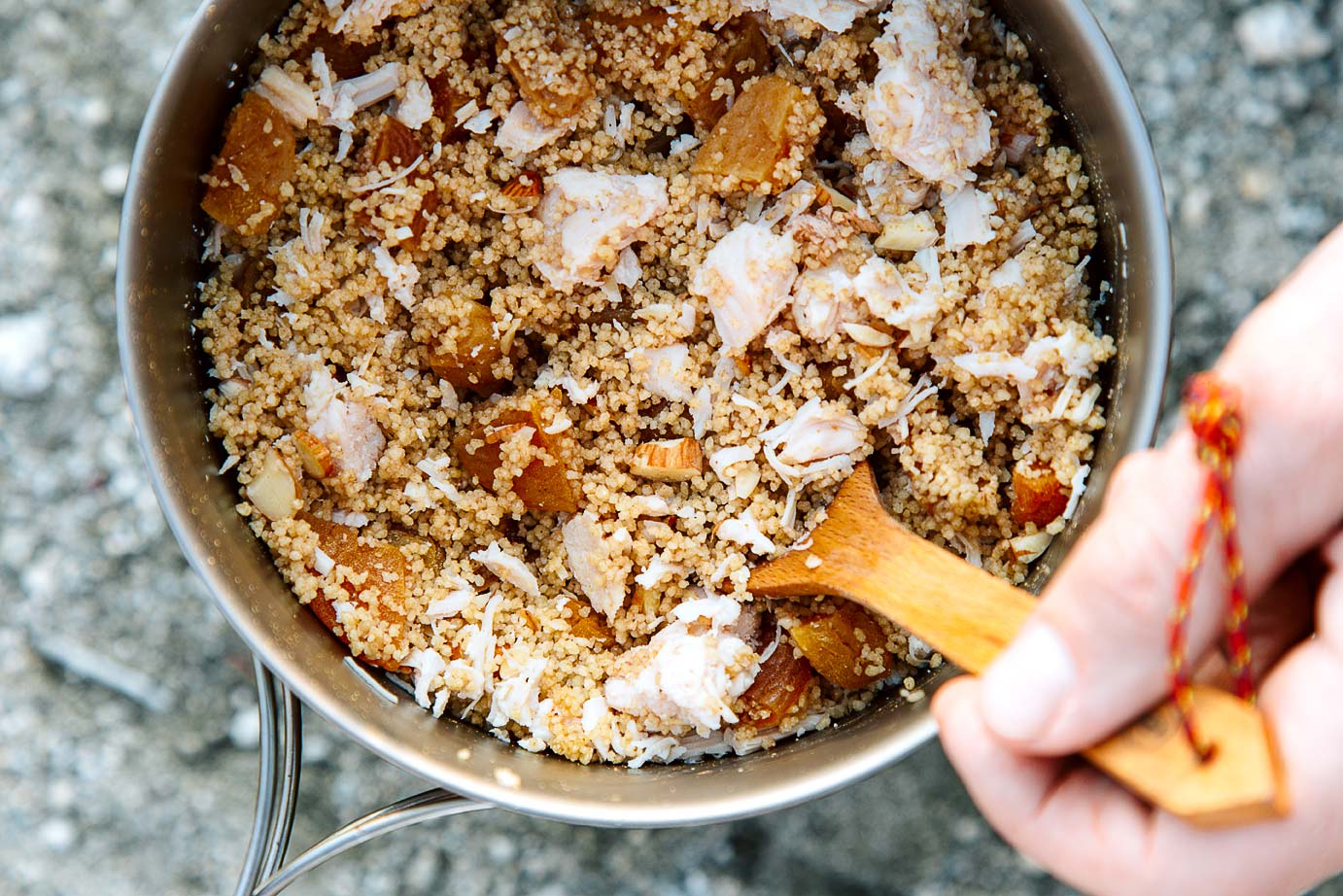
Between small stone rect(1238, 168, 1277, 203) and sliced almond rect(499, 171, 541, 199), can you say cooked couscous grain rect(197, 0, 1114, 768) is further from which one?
small stone rect(1238, 168, 1277, 203)

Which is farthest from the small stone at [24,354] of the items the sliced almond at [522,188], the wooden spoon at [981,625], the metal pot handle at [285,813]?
the wooden spoon at [981,625]

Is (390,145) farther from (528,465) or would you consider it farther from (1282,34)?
(1282,34)

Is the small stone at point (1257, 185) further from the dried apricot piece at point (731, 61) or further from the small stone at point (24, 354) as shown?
the small stone at point (24, 354)

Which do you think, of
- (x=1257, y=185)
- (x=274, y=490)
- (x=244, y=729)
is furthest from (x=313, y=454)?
(x=1257, y=185)

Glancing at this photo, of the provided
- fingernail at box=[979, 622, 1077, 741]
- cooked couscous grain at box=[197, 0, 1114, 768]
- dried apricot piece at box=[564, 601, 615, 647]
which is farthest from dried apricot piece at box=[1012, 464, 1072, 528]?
dried apricot piece at box=[564, 601, 615, 647]

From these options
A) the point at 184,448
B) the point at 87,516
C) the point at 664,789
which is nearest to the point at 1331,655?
the point at 664,789

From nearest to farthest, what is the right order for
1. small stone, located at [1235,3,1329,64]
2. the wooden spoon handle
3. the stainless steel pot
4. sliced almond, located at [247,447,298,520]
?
the wooden spoon handle → the stainless steel pot → sliced almond, located at [247,447,298,520] → small stone, located at [1235,3,1329,64]
